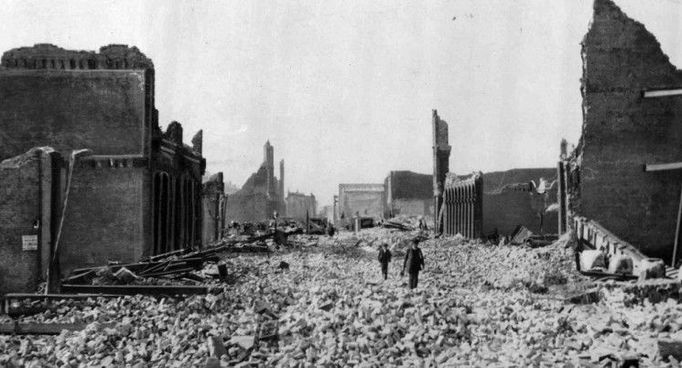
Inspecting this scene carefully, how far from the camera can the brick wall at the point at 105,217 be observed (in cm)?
1967

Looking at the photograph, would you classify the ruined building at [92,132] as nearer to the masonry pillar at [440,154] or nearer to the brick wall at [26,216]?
the brick wall at [26,216]

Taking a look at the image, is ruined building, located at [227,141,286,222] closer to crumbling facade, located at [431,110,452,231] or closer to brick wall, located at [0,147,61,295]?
crumbling facade, located at [431,110,452,231]

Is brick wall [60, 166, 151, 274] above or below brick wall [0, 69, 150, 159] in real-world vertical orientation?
below

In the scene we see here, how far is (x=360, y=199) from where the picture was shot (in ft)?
253

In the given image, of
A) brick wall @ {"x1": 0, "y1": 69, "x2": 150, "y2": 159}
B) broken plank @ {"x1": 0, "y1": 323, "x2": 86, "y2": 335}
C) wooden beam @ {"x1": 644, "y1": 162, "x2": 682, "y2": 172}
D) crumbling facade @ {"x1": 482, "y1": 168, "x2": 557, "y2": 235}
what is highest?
brick wall @ {"x1": 0, "y1": 69, "x2": 150, "y2": 159}

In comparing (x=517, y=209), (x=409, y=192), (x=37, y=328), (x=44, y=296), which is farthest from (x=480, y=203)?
(x=409, y=192)

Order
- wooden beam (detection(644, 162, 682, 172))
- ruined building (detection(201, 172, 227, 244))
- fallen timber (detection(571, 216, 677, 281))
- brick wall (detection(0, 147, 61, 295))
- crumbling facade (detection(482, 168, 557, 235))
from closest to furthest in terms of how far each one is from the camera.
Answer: fallen timber (detection(571, 216, 677, 281)) < brick wall (detection(0, 147, 61, 295)) < wooden beam (detection(644, 162, 682, 172)) < crumbling facade (detection(482, 168, 557, 235)) < ruined building (detection(201, 172, 227, 244))

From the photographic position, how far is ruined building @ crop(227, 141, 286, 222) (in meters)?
64.4

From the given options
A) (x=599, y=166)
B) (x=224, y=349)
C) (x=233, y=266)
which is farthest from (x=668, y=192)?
(x=224, y=349)

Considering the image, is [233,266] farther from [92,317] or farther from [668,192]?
[668,192]

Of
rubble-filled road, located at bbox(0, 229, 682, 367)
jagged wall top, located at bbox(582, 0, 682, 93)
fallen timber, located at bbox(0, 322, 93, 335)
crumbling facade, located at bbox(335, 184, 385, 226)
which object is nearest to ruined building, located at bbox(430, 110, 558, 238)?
jagged wall top, located at bbox(582, 0, 682, 93)

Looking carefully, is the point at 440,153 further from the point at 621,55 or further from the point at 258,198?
the point at 258,198

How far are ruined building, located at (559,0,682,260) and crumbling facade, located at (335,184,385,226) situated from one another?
2185 inches

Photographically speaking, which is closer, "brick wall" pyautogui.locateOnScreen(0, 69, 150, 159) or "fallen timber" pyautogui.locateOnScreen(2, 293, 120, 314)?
"fallen timber" pyautogui.locateOnScreen(2, 293, 120, 314)
